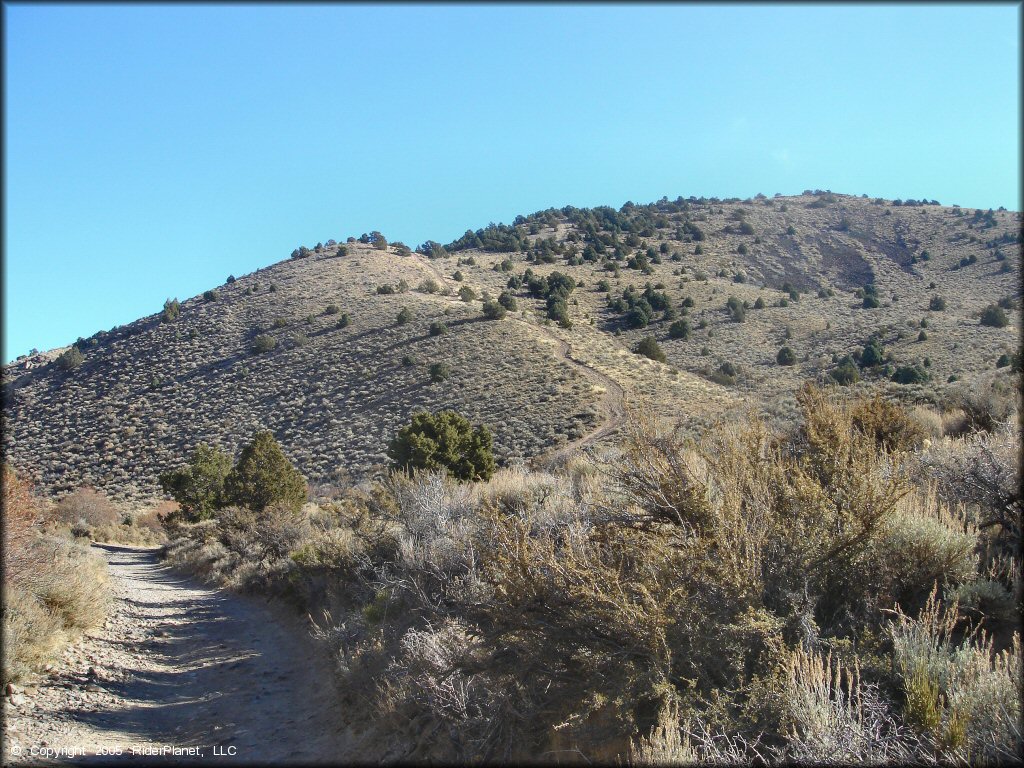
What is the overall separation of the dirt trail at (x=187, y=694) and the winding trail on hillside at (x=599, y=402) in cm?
1036

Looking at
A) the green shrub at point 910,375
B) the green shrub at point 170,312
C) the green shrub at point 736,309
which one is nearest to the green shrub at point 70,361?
the green shrub at point 170,312

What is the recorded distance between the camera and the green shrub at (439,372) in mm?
37812

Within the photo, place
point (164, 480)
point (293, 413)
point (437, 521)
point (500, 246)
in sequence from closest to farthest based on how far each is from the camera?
point (437, 521) → point (164, 480) → point (293, 413) → point (500, 246)

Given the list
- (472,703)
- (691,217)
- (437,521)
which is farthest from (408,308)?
(691,217)

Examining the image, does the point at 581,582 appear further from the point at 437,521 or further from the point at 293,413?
the point at 293,413

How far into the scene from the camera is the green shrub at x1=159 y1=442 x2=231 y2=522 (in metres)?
26.4

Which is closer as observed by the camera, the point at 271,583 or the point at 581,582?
the point at 581,582

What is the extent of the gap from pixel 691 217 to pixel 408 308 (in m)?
55.1

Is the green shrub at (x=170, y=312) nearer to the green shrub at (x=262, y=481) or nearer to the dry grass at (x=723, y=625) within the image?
the green shrub at (x=262, y=481)

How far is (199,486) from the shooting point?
2703 cm

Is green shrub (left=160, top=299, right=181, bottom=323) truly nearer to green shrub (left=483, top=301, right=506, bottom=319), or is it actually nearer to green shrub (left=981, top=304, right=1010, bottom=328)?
green shrub (left=483, top=301, right=506, bottom=319)

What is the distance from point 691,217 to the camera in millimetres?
88562

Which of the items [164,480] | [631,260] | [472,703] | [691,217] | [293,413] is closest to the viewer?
[472,703]

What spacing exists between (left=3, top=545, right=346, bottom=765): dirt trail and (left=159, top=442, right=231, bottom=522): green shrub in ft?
47.2
